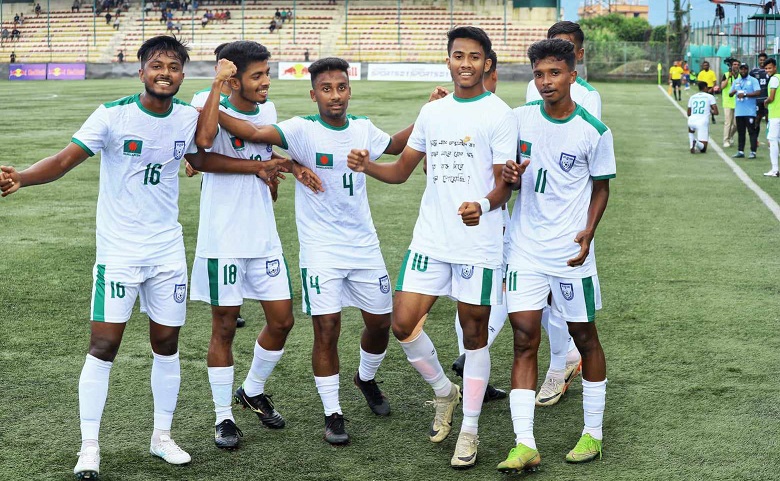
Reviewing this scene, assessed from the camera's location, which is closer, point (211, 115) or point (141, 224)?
point (141, 224)

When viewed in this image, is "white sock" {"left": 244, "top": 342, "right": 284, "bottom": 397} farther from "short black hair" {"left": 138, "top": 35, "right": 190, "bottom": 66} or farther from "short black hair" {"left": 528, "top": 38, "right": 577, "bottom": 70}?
"short black hair" {"left": 528, "top": 38, "right": 577, "bottom": 70}

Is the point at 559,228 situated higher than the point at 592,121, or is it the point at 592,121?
the point at 592,121

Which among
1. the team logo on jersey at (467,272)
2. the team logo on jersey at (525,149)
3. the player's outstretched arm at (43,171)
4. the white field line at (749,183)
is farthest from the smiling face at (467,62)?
the white field line at (749,183)

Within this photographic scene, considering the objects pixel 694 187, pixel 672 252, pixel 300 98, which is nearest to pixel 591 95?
pixel 672 252

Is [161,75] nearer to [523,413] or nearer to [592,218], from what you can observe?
[592,218]

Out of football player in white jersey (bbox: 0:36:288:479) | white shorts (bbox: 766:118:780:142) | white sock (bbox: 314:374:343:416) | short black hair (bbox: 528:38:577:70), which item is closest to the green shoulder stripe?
short black hair (bbox: 528:38:577:70)

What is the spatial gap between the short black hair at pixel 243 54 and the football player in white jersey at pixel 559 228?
1612 millimetres

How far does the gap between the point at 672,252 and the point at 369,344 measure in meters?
6.10

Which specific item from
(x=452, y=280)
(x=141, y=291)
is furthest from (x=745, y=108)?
(x=141, y=291)

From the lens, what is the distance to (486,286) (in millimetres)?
5402

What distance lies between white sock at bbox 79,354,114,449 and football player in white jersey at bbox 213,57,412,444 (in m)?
1.24

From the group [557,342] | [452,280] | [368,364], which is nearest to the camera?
[452,280]

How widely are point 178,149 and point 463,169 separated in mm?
1611

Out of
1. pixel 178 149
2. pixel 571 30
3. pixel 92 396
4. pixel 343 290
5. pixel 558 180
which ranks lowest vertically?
pixel 92 396
